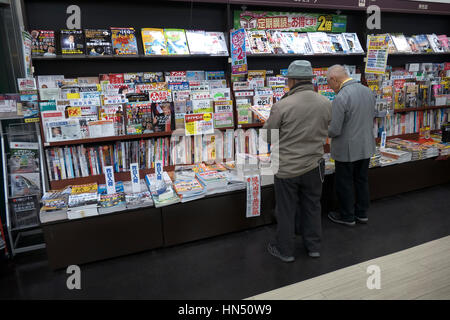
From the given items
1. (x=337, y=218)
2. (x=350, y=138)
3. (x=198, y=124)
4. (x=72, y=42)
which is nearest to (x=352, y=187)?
(x=337, y=218)

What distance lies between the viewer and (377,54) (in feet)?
11.8

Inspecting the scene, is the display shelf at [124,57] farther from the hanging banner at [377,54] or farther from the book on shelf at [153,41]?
the hanging banner at [377,54]

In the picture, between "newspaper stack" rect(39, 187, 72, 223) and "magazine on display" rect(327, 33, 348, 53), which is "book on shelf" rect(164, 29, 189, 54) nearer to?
"newspaper stack" rect(39, 187, 72, 223)

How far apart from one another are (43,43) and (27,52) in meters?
0.29

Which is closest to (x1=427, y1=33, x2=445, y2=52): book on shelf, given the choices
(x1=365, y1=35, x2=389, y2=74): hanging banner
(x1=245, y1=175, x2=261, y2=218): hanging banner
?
(x1=365, y1=35, x2=389, y2=74): hanging banner

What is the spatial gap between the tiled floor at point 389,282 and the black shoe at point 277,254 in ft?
0.96

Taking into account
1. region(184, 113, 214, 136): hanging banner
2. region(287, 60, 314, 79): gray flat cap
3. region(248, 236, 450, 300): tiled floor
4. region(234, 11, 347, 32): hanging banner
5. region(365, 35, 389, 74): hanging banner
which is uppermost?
region(234, 11, 347, 32): hanging banner

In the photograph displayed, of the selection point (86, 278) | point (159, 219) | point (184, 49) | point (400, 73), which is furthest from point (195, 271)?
point (400, 73)

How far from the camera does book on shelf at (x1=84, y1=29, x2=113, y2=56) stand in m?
2.89

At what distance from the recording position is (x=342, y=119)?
119 inches

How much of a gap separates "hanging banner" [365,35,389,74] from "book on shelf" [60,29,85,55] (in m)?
3.23

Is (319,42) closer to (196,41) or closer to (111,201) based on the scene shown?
(196,41)
